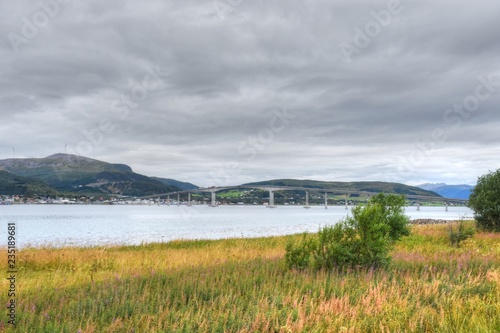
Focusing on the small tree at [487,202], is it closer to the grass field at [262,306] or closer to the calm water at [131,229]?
the calm water at [131,229]

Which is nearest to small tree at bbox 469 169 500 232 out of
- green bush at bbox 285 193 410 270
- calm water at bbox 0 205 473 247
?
calm water at bbox 0 205 473 247

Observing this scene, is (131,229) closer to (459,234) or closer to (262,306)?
(459,234)

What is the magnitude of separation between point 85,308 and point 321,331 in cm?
486

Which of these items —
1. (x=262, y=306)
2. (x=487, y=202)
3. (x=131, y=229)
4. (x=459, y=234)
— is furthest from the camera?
(x=131, y=229)

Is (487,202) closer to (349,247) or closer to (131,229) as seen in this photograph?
(349,247)

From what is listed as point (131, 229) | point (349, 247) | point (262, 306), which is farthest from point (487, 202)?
point (131, 229)

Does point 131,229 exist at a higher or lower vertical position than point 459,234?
lower

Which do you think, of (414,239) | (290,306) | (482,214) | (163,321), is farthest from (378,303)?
(482,214)

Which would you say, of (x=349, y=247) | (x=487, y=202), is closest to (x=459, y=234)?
(x=487, y=202)

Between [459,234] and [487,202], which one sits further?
[487,202]

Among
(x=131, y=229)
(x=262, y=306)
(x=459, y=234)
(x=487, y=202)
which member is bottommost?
(x=131, y=229)

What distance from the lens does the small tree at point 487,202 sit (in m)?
30.5

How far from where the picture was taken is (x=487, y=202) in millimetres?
30516

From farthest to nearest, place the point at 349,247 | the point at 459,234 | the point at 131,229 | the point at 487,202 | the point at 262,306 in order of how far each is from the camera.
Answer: the point at 131,229
the point at 487,202
the point at 459,234
the point at 349,247
the point at 262,306
